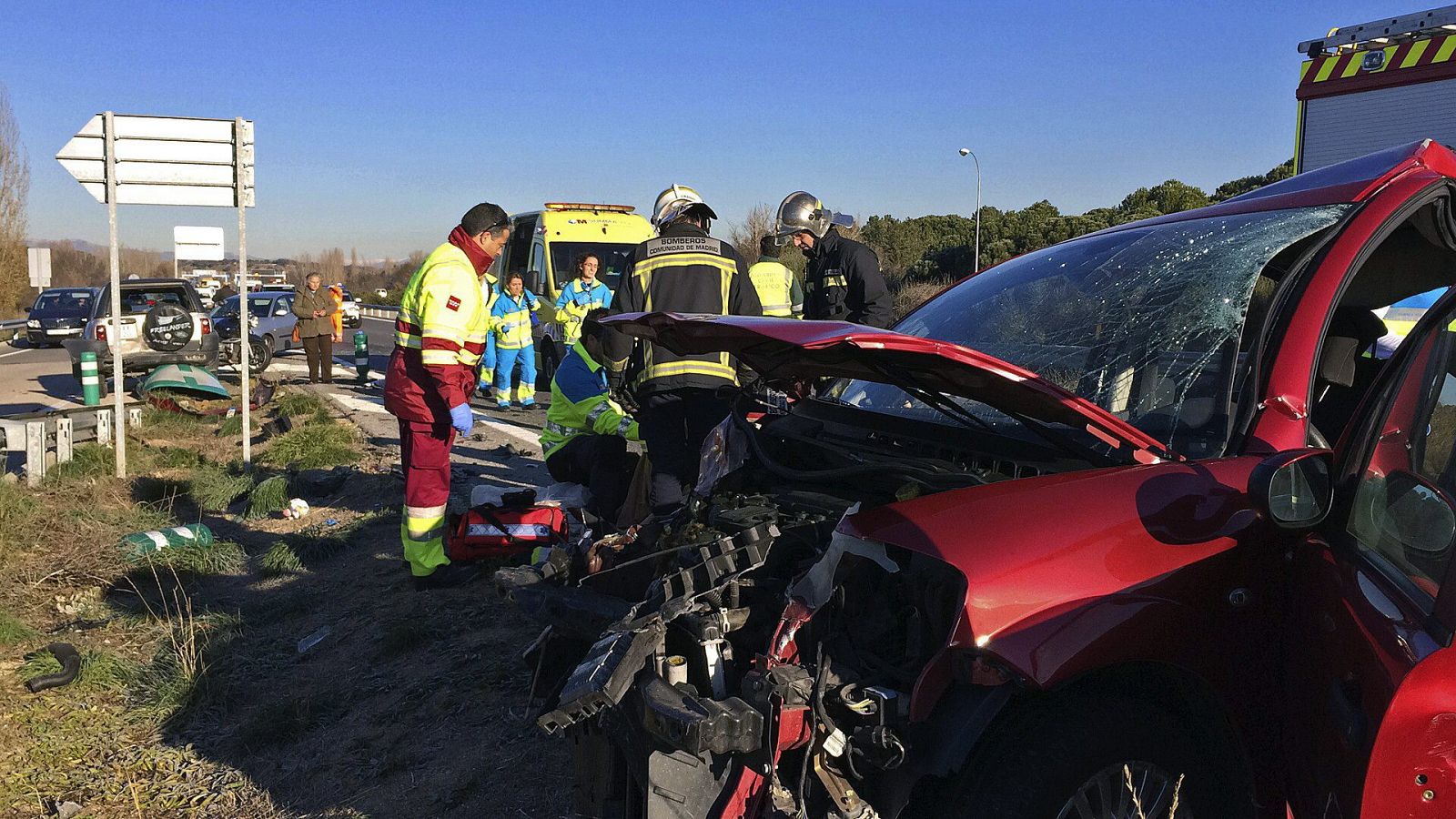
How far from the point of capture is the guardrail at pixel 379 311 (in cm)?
4494

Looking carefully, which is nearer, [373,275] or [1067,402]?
[1067,402]

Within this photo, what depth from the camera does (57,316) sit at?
87.9 feet

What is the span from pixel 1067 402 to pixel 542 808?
2020 mm

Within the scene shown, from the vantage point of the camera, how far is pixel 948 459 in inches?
113

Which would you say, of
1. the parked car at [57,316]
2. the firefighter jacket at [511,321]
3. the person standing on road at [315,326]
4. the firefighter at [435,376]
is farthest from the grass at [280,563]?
the parked car at [57,316]

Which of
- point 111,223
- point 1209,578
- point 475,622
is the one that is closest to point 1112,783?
point 1209,578

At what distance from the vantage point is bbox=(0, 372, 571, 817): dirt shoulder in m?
3.54

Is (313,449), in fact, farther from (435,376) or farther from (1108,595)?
(1108,595)

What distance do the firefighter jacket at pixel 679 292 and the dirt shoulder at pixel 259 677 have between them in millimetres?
1314

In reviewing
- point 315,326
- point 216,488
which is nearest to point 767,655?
point 216,488

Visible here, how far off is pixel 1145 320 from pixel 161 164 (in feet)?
27.4

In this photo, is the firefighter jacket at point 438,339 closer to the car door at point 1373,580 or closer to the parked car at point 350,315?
the car door at point 1373,580

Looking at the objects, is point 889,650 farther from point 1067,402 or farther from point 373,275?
point 373,275

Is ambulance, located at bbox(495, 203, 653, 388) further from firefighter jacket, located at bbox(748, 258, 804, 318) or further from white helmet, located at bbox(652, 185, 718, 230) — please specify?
white helmet, located at bbox(652, 185, 718, 230)
